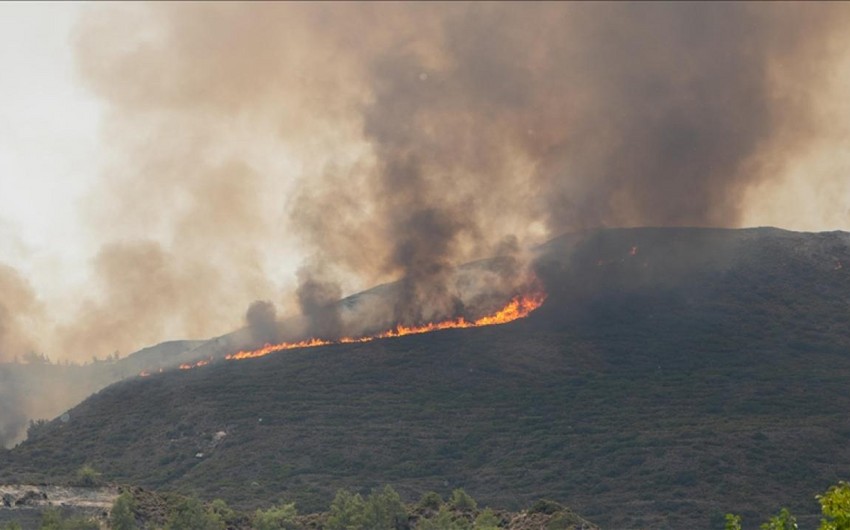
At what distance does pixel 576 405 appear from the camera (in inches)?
5487

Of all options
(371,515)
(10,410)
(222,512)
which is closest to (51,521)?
(222,512)

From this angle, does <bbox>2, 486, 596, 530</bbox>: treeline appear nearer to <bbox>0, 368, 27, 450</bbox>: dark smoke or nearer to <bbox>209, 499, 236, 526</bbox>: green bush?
<bbox>209, 499, 236, 526</bbox>: green bush

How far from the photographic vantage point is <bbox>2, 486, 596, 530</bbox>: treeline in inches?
2768

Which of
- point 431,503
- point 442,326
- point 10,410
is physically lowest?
point 431,503

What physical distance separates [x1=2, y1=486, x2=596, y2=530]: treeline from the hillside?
89.0ft

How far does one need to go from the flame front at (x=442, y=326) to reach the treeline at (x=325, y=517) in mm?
79399

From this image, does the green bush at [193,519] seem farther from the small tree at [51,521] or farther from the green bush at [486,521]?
the green bush at [486,521]

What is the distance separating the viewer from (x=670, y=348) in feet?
506

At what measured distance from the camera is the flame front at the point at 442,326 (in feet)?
540

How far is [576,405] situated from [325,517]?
6206 centimetres

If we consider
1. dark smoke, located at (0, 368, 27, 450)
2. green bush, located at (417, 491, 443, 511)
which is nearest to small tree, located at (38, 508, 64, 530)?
green bush, located at (417, 491, 443, 511)

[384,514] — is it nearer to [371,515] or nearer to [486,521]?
[371,515]

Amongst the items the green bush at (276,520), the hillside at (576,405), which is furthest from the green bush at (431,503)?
the hillside at (576,405)

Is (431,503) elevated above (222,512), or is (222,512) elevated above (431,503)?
Result: (222,512)
